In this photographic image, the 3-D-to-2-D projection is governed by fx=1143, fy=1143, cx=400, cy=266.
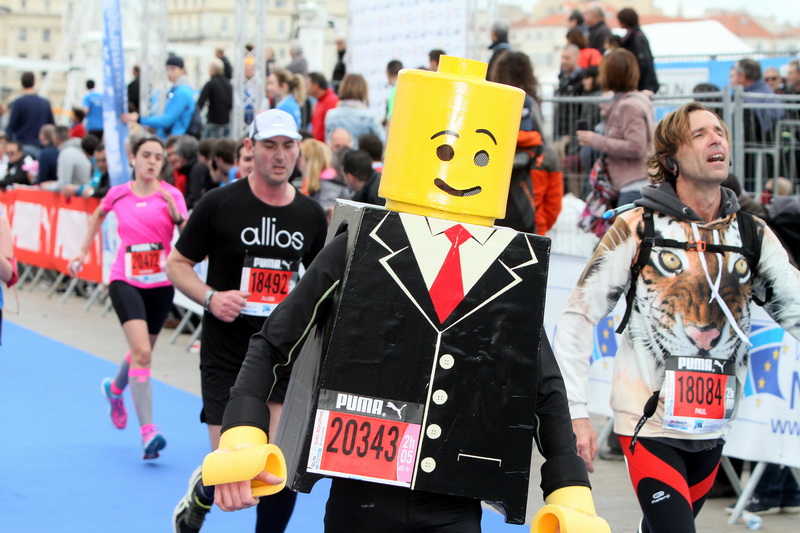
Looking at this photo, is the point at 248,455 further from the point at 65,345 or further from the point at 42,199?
the point at 42,199

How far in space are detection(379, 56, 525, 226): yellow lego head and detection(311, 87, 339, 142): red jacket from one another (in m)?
10.2

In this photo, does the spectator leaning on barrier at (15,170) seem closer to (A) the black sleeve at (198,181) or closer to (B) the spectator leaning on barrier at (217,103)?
(B) the spectator leaning on barrier at (217,103)

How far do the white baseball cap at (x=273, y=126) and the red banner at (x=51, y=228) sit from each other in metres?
9.00

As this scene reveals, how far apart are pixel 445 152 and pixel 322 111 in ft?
34.0

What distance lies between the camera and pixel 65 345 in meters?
11.8

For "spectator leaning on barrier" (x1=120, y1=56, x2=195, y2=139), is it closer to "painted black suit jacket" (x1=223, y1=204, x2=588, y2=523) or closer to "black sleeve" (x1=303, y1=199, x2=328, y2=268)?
"black sleeve" (x1=303, y1=199, x2=328, y2=268)

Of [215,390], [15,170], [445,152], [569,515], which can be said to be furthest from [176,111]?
[569,515]

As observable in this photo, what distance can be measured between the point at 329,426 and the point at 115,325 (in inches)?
416

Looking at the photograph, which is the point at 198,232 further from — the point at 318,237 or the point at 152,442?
the point at 152,442

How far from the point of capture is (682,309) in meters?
4.22

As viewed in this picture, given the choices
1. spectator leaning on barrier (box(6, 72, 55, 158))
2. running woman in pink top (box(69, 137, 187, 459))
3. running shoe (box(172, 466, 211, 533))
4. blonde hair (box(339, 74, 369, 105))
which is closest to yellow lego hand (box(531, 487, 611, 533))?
running shoe (box(172, 466, 211, 533))

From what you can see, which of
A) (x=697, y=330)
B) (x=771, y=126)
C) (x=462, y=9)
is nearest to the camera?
(x=697, y=330)

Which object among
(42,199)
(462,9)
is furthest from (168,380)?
(42,199)

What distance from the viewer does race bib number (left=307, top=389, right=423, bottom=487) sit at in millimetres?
3129
